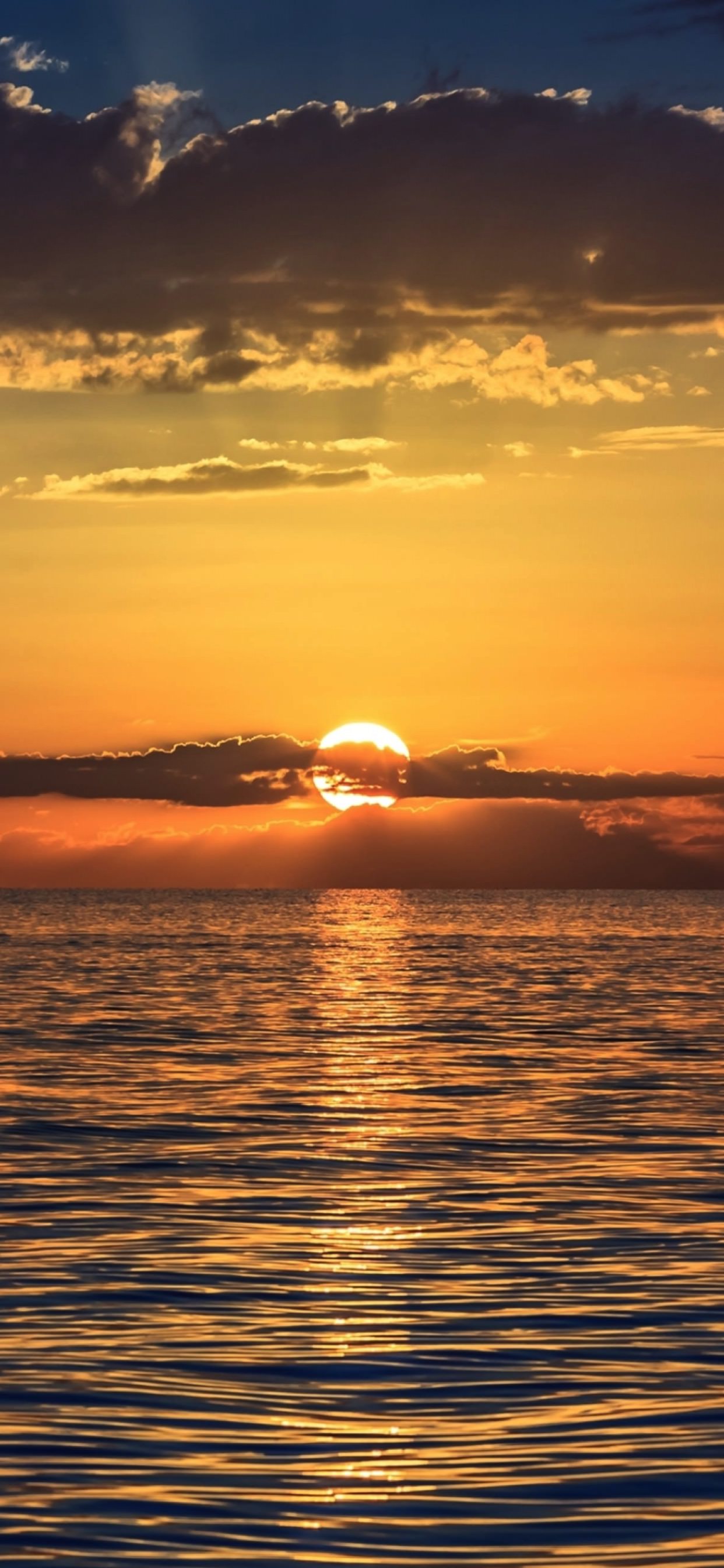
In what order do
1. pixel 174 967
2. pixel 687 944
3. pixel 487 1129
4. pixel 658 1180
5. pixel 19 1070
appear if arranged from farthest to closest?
1. pixel 687 944
2. pixel 174 967
3. pixel 19 1070
4. pixel 487 1129
5. pixel 658 1180

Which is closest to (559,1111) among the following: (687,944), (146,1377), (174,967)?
(146,1377)

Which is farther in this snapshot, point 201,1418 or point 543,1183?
point 543,1183

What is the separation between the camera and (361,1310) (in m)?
16.6

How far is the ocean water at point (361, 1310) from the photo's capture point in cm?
1119

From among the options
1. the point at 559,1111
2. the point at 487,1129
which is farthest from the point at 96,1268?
the point at 559,1111

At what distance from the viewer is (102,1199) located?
2250 centimetres

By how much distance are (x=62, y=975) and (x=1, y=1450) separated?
216 ft

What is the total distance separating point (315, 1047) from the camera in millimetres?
45594

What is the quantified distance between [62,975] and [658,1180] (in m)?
55.9

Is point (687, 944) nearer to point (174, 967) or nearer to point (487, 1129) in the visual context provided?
point (174, 967)

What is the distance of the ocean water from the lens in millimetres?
11188

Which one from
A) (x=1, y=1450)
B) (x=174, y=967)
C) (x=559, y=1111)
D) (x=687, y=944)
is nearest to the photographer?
(x=1, y=1450)

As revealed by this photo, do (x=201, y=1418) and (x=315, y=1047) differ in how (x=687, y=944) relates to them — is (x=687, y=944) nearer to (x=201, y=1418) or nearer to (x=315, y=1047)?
(x=315, y=1047)

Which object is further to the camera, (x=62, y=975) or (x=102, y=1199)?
(x=62, y=975)
